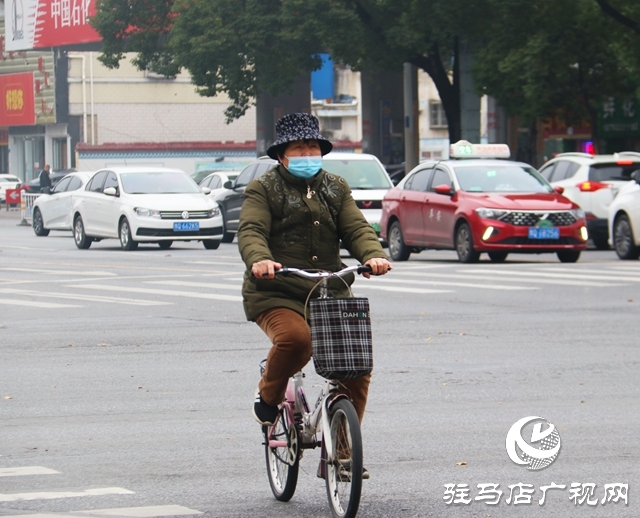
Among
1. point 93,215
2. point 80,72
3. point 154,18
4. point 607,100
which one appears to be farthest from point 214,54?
point 80,72

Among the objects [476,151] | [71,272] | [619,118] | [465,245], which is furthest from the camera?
[619,118]

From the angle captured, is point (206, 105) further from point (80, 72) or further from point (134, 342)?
point (134, 342)

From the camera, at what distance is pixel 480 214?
21.9 meters

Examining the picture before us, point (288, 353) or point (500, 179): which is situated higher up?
point (500, 179)

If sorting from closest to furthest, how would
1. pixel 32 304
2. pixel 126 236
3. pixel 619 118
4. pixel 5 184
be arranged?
1. pixel 32 304
2. pixel 126 236
3. pixel 619 118
4. pixel 5 184

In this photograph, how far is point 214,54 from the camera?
145 feet

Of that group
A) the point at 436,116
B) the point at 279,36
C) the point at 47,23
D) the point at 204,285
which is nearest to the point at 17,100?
the point at 47,23

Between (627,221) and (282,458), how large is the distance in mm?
17011

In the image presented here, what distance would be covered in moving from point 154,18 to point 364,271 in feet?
145

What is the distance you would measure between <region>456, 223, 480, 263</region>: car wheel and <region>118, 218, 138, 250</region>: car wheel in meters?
7.94

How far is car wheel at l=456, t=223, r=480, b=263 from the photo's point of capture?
72.9ft

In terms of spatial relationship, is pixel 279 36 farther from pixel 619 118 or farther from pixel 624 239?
pixel 624 239

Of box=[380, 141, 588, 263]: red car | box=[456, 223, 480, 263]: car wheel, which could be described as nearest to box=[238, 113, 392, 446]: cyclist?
box=[380, 141, 588, 263]: red car

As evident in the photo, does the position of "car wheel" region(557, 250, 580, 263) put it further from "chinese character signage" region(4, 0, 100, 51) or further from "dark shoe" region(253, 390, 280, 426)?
"chinese character signage" region(4, 0, 100, 51)
